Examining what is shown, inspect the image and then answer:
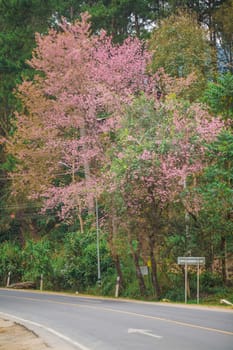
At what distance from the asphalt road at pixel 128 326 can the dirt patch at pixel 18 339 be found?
Answer: 52cm

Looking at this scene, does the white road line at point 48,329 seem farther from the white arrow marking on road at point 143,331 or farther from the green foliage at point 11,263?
the green foliage at point 11,263

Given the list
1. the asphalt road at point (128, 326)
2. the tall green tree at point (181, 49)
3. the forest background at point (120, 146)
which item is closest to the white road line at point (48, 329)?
the asphalt road at point (128, 326)

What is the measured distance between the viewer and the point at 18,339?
1684cm

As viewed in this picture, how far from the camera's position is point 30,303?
29.8 metres

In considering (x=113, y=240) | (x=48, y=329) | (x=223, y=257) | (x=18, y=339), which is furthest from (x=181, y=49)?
(x=18, y=339)

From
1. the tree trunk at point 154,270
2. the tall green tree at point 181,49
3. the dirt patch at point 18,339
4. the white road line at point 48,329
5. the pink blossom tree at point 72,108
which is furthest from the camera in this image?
the tall green tree at point 181,49

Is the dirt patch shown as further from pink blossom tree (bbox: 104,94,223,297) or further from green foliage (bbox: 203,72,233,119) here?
green foliage (bbox: 203,72,233,119)

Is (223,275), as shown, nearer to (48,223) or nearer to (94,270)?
(94,270)

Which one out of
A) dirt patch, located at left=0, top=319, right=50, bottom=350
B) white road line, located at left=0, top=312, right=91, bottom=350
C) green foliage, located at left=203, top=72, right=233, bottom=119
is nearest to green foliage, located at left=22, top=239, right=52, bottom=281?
green foliage, located at left=203, top=72, right=233, bottom=119

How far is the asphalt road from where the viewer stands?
14.4 meters

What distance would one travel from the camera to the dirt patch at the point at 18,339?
15.2 meters

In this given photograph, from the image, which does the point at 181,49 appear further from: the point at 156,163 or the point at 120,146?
the point at 156,163

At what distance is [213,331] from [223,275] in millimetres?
15940

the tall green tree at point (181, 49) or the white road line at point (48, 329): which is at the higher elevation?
the tall green tree at point (181, 49)
